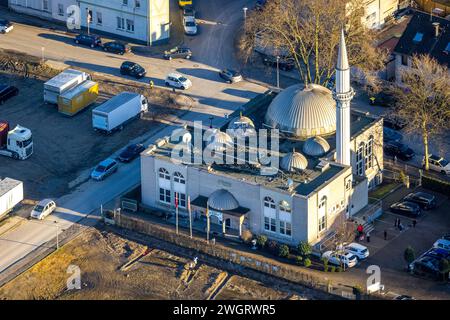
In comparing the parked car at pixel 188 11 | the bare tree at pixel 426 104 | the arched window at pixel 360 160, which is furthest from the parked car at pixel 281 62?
the arched window at pixel 360 160

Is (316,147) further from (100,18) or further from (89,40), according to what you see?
(100,18)

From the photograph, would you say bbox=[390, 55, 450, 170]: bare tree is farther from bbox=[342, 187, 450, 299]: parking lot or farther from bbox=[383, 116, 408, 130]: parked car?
bbox=[342, 187, 450, 299]: parking lot

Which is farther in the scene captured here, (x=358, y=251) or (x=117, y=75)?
(x=117, y=75)

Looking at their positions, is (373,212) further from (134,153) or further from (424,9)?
(424,9)

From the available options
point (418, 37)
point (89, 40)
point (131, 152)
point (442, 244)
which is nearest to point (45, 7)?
point (89, 40)

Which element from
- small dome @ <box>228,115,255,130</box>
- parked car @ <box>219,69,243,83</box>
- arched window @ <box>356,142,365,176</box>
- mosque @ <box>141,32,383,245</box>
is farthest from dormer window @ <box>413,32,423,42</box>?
small dome @ <box>228,115,255,130</box>
